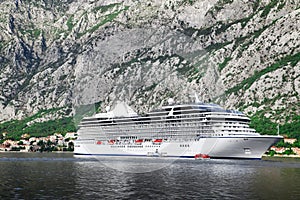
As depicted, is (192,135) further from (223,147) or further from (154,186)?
(154,186)

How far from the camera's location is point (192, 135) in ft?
541

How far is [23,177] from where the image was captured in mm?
90500

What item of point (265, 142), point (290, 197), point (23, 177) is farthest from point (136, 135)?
point (290, 197)

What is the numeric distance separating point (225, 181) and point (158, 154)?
93.6 metres

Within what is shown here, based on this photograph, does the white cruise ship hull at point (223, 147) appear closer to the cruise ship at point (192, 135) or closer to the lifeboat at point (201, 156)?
the cruise ship at point (192, 135)

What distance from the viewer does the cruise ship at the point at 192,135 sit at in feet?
504

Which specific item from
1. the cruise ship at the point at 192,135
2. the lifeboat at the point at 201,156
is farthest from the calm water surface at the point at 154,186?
the lifeboat at the point at 201,156

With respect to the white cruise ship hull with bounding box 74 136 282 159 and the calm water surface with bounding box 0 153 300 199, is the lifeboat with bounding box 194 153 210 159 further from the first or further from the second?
the calm water surface with bounding box 0 153 300 199

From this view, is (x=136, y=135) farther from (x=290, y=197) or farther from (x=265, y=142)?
(x=290, y=197)

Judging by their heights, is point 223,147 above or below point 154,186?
above

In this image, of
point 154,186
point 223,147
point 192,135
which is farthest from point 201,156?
point 154,186

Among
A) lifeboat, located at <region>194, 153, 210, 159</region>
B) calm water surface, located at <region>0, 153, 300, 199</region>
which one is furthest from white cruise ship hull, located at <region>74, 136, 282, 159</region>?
calm water surface, located at <region>0, 153, 300, 199</region>

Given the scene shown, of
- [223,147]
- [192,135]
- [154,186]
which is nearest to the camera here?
[154,186]

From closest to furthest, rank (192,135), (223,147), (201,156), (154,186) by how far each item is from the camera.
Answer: (154,186) → (223,147) → (201,156) → (192,135)
